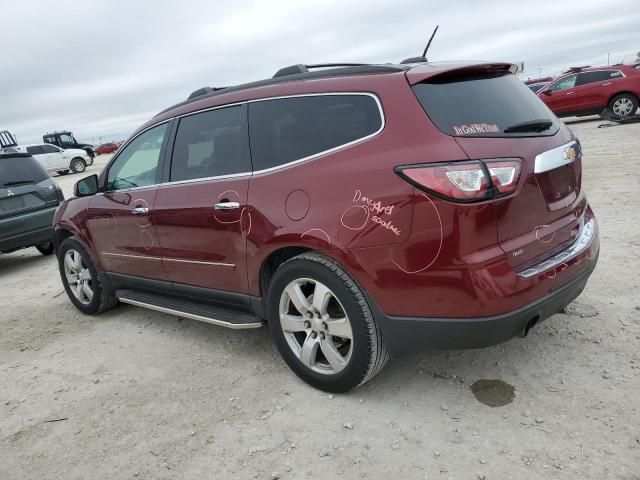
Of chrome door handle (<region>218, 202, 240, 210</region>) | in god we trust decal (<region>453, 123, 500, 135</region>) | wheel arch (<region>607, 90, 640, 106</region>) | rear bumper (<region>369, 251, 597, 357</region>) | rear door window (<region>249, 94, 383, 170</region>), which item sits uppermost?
rear door window (<region>249, 94, 383, 170</region>)

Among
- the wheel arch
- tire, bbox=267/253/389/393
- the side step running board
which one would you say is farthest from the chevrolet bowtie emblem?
the wheel arch

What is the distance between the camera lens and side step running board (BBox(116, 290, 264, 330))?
3.25 m

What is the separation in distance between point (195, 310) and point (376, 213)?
1.70 m

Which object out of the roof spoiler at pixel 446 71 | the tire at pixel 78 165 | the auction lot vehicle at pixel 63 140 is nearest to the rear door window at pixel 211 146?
the roof spoiler at pixel 446 71

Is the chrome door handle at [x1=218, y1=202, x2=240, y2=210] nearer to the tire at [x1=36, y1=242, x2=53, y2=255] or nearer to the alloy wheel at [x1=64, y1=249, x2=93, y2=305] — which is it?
the alloy wheel at [x1=64, y1=249, x2=93, y2=305]

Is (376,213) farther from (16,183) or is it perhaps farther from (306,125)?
(16,183)

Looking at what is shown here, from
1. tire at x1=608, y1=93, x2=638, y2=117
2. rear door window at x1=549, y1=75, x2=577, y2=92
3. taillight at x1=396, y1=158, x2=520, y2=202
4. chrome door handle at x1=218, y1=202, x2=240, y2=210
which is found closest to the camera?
taillight at x1=396, y1=158, x2=520, y2=202

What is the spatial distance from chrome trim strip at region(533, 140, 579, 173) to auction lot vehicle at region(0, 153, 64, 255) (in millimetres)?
6750

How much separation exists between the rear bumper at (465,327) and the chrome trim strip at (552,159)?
0.58m

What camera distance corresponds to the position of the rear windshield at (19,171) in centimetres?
718

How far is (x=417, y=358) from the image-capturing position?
326cm

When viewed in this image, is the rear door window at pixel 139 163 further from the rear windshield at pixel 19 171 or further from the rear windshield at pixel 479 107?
the rear windshield at pixel 19 171

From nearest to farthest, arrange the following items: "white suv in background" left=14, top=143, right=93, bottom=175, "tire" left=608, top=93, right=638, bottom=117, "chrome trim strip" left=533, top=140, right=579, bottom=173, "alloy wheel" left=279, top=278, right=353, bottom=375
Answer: "chrome trim strip" left=533, top=140, right=579, bottom=173, "alloy wheel" left=279, top=278, right=353, bottom=375, "tire" left=608, top=93, right=638, bottom=117, "white suv in background" left=14, top=143, right=93, bottom=175

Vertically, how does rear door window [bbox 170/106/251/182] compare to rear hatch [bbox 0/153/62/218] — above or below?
above
